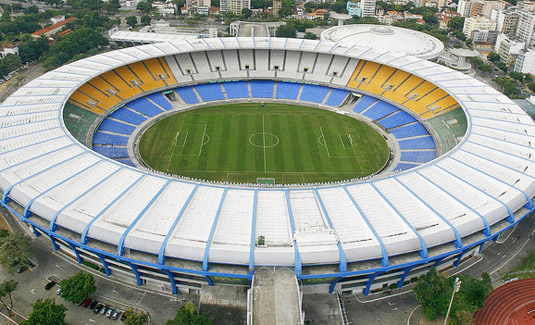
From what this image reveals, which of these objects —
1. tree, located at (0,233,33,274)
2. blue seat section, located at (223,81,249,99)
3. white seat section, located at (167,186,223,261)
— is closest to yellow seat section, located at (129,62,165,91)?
blue seat section, located at (223,81,249,99)

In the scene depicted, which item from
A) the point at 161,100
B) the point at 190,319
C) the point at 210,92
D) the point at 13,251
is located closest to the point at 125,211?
the point at 190,319

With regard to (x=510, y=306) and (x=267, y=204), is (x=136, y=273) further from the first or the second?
(x=510, y=306)

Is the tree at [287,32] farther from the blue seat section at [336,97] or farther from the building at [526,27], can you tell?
the building at [526,27]

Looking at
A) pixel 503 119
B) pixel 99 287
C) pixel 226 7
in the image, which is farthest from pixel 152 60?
pixel 226 7

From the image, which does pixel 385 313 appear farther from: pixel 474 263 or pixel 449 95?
pixel 449 95

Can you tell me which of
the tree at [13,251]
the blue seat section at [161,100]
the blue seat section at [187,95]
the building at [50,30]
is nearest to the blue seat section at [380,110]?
the blue seat section at [187,95]
